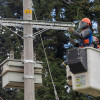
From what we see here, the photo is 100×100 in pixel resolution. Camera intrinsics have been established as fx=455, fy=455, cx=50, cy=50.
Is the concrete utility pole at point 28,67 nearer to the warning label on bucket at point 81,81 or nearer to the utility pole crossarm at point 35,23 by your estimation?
the utility pole crossarm at point 35,23

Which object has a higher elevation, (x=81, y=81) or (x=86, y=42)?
(x=86, y=42)

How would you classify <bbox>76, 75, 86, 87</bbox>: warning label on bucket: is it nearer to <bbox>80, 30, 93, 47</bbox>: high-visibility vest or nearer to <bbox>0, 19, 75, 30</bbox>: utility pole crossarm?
<bbox>80, 30, 93, 47</bbox>: high-visibility vest

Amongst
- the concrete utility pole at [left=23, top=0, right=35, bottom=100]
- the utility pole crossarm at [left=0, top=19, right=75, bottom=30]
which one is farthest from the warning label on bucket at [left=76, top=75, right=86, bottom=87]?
the utility pole crossarm at [left=0, top=19, right=75, bottom=30]

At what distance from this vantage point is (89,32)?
29.1 ft

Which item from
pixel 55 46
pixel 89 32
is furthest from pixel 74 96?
pixel 89 32

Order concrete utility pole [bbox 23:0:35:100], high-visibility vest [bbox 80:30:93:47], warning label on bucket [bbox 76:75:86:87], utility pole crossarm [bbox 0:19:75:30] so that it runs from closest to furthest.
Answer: warning label on bucket [bbox 76:75:86:87]
high-visibility vest [bbox 80:30:93:47]
concrete utility pole [bbox 23:0:35:100]
utility pole crossarm [bbox 0:19:75:30]

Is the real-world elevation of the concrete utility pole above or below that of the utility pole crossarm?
below

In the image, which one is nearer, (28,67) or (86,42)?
(86,42)

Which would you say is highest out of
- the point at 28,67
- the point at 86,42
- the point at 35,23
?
the point at 35,23

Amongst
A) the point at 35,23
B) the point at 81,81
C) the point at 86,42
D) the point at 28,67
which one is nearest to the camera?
the point at 81,81

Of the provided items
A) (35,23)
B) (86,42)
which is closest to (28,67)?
(35,23)

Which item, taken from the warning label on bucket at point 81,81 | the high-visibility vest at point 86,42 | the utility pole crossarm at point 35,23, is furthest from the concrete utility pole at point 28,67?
the warning label on bucket at point 81,81

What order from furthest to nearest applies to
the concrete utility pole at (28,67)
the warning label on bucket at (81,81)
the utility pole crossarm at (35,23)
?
the utility pole crossarm at (35,23)
the concrete utility pole at (28,67)
the warning label on bucket at (81,81)

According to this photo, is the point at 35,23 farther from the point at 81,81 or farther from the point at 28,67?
the point at 81,81
